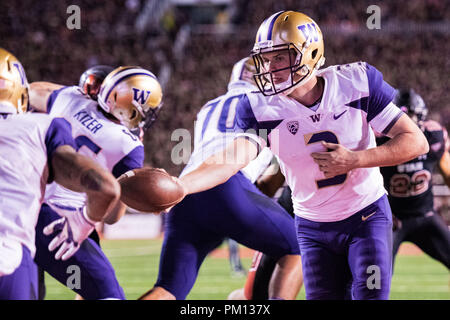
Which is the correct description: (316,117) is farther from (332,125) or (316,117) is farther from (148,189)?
(148,189)

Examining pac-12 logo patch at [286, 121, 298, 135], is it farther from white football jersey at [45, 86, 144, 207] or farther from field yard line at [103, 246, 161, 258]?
field yard line at [103, 246, 161, 258]

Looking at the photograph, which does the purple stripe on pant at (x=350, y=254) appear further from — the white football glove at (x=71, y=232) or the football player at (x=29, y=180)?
the football player at (x=29, y=180)

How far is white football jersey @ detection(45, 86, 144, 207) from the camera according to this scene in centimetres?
373

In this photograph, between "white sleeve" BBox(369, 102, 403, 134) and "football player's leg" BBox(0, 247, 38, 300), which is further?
"white sleeve" BBox(369, 102, 403, 134)

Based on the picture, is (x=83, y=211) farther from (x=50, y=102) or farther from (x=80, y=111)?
(x=50, y=102)

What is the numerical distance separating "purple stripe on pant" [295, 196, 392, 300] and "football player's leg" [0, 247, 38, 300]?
136cm

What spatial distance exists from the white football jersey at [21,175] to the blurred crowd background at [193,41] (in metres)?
14.3

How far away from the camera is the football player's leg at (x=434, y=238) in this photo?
16.9 ft

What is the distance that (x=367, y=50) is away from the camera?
19.5m

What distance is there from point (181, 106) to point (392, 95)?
48.0 ft

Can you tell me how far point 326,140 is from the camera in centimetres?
314

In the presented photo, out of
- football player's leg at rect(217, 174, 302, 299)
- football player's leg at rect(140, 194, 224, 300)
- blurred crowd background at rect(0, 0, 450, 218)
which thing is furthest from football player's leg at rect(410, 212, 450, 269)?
blurred crowd background at rect(0, 0, 450, 218)

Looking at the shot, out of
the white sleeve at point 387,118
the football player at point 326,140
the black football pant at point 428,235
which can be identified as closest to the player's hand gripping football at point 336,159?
the football player at point 326,140

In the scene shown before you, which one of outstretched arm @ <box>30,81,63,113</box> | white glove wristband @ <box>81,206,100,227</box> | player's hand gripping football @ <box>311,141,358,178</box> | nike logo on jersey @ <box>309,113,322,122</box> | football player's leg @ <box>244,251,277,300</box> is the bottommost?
football player's leg @ <box>244,251,277,300</box>
